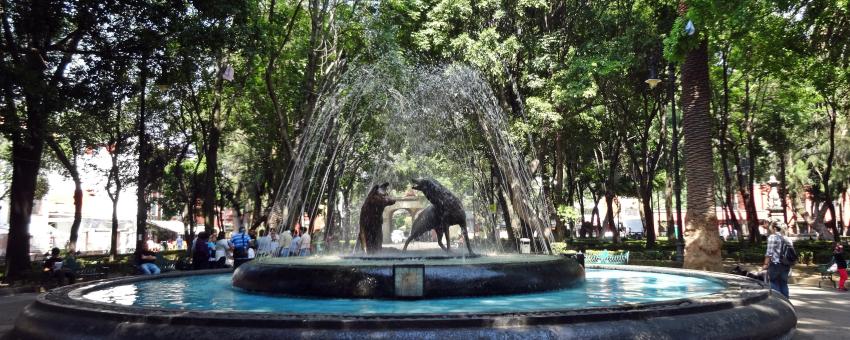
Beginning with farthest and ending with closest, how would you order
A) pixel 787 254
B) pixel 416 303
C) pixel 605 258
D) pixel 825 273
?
pixel 605 258
pixel 825 273
pixel 787 254
pixel 416 303

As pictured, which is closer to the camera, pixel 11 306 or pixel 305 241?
pixel 11 306

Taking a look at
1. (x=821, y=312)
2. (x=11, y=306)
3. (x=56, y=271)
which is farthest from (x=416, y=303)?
(x=56, y=271)

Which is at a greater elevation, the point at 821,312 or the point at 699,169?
the point at 699,169

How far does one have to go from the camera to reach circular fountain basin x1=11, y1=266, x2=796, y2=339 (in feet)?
17.6

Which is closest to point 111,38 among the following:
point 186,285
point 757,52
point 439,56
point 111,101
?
point 111,101

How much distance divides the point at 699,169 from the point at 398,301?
387 inches

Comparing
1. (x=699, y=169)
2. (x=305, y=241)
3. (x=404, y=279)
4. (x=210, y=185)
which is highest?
(x=210, y=185)

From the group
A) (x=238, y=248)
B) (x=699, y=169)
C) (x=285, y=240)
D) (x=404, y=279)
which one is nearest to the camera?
(x=404, y=279)

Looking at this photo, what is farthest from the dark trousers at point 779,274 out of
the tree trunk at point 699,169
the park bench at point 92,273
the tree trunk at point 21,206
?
the tree trunk at point 21,206

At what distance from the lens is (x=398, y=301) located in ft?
26.4

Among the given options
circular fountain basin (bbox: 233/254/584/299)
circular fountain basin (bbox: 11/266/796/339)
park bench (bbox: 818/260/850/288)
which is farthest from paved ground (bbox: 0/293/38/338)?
park bench (bbox: 818/260/850/288)

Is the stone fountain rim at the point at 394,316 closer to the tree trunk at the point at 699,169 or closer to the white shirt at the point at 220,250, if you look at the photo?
the tree trunk at the point at 699,169

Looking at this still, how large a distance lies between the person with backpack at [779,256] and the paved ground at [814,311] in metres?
0.70

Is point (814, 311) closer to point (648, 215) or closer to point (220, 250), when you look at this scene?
point (220, 250)
